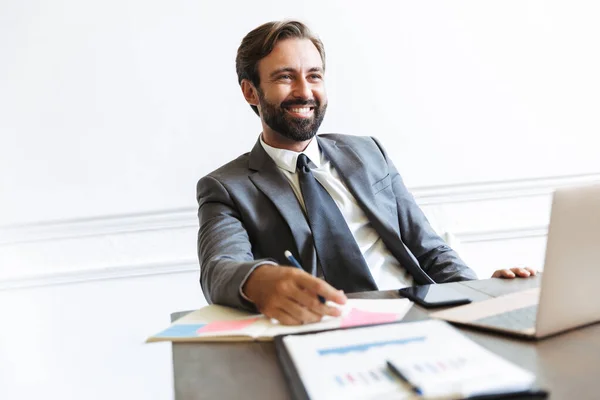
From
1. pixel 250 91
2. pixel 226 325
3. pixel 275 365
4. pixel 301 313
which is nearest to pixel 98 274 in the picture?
pixel 250 91

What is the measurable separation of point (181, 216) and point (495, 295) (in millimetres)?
1491

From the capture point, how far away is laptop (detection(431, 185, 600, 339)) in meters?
0.82

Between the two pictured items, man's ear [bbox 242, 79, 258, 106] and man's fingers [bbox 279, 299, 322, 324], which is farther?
man's ear [bbox 242, 79, 258, 106]

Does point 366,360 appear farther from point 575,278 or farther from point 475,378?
point 575,278

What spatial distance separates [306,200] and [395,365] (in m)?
0.91

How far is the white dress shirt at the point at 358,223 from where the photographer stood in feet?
5.47

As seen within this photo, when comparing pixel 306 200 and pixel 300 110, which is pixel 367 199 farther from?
pixel 300 110

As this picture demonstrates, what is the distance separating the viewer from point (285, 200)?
1.60 metres

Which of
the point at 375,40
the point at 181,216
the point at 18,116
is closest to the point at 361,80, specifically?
the point at 375,40

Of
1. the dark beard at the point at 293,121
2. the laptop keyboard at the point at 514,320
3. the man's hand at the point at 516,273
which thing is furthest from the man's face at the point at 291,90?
the laptop keyboard at the point at 514,320

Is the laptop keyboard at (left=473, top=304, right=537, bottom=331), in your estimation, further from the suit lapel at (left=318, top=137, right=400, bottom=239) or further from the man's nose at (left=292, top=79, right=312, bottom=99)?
the man's nose at (left=292, top=79, right=312, bottom=99)

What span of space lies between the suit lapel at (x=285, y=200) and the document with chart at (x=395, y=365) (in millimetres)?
642

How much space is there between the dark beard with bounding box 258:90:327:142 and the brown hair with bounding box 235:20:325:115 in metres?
0.12

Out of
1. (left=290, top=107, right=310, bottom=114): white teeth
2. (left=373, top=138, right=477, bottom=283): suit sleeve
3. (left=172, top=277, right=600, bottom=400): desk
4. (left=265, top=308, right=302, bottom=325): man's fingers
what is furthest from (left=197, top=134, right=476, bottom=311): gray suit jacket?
(left=172, top=277, right=600, bottom=400): desk
